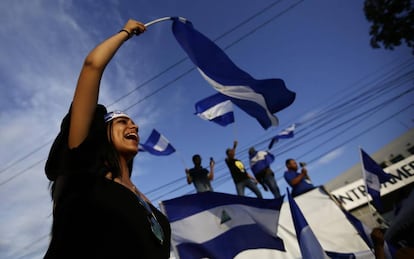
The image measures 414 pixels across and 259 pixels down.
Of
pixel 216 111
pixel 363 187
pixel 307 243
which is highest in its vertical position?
pixel 216 111

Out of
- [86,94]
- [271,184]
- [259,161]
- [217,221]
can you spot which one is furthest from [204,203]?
[259,161]

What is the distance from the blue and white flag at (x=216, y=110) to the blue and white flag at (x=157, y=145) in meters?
2.62

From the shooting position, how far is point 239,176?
7.63 m

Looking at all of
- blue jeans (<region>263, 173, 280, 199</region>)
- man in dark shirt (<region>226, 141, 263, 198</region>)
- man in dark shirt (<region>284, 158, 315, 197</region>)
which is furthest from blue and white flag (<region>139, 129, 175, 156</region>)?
man in dark shirt (<region>284, 158, 315, 197</region>)

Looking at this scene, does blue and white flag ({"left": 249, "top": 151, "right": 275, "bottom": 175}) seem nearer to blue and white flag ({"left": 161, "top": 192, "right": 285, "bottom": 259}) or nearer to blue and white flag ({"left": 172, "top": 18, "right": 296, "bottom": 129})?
blue and white flag ({"left": 172, "top": 18, "right": 296, "bottom": 129})

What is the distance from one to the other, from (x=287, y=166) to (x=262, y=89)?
11.2 feet

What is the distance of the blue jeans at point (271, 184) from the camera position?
25.7 ft

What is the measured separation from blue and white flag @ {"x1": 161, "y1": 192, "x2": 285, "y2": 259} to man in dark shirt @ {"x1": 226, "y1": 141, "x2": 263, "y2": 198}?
3.19m

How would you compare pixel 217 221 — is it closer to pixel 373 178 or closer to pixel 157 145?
pixel 373 178

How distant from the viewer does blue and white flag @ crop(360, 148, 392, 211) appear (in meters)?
6.82

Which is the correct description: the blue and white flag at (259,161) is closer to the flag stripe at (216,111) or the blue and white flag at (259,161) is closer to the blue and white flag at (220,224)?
the flag stripe at (216,111)

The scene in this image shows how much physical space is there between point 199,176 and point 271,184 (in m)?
1.98

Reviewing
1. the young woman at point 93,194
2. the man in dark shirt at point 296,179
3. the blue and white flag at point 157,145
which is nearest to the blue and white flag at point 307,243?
the young woman at point 93,194

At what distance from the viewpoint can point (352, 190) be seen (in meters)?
9.05
